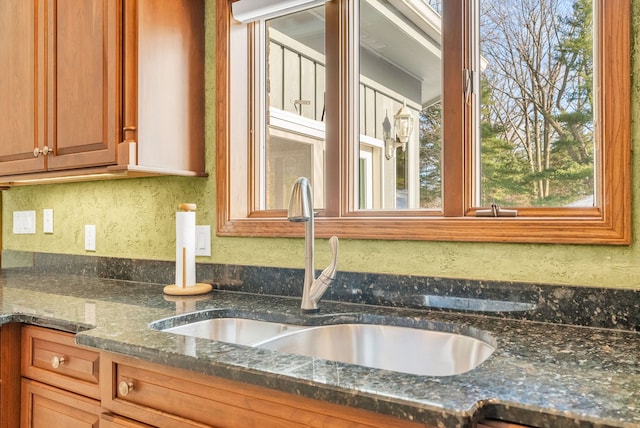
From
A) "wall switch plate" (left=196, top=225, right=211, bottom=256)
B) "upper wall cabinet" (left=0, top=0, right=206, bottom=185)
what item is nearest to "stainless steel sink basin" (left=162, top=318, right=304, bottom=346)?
"wall switch plate" (left=196, top=225, right=211, bottom=256)

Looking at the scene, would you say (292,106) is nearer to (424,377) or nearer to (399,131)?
(399,131)

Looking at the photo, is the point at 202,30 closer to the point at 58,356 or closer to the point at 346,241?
the point at 346,241

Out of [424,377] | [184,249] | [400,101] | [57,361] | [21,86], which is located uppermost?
[21,86]

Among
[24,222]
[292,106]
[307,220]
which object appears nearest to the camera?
[307,220]

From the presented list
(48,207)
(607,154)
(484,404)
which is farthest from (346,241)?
(48,207)

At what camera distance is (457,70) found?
55.7 inches

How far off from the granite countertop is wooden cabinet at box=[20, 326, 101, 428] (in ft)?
0.22

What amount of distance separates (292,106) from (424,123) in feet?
2.03

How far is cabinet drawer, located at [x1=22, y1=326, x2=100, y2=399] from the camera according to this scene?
1.23 meters

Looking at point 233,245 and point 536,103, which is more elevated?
point 536,103

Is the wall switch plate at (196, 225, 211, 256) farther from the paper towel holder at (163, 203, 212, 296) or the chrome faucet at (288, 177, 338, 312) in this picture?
the chrome faucet at (288, 177, 338, 312)

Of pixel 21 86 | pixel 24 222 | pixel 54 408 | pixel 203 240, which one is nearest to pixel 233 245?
pixel 203 240

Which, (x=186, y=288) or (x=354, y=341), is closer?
(x=354, y=341)

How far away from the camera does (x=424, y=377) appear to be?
0.78 m
